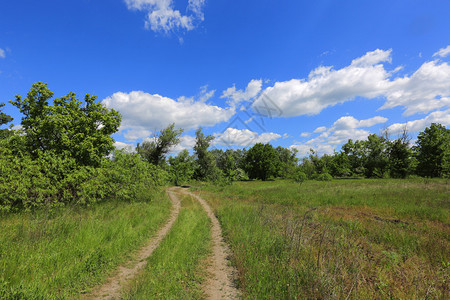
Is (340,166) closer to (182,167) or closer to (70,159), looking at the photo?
(182,167)

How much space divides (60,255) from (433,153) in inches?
3115

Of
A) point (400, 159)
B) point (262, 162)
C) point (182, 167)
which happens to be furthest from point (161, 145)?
point (400, 159)

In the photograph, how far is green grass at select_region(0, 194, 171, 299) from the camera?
4.30 m

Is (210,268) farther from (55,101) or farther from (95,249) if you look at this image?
(55,101)

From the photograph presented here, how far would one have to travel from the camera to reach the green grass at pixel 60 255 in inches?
169

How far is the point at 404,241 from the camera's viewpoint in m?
7.91

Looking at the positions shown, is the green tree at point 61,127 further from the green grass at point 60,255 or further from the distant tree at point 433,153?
the distant tree at point 433,153

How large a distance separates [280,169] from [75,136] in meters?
67.6

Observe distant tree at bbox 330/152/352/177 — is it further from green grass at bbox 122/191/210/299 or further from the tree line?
green grass at bbox 122/191/210/299

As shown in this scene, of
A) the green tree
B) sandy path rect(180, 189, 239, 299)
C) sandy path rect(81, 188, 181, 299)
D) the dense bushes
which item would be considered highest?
the green tree

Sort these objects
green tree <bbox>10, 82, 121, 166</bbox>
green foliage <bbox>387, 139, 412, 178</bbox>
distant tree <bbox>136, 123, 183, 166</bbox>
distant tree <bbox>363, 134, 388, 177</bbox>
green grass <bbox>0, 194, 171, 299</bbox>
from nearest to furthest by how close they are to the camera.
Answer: green grass <bbox>0, 194, 171, 299</bbox>
green tree <bbox>10, 82, 121, 166</bbox>
distant tree <bbox>136, 123, 183, 166</bbox>
green foliage <bbox>387, 139, 412, 178</bbox>
distant tree <bbox>363, 134, 388, 177</bbox>

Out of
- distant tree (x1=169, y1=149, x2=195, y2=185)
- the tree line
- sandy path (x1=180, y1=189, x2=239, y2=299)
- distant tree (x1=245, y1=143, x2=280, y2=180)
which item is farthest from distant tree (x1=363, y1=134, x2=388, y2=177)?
sandy path (x1=180, y1=189, x2=239, y2=299)

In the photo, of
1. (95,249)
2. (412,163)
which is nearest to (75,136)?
(95,249)

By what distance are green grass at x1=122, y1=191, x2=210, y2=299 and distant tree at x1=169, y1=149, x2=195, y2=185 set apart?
39253mm
